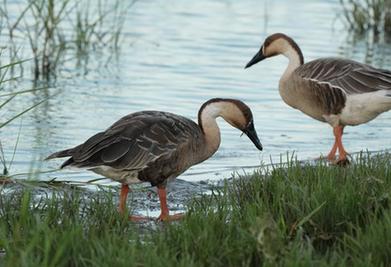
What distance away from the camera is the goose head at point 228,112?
7.29 meters

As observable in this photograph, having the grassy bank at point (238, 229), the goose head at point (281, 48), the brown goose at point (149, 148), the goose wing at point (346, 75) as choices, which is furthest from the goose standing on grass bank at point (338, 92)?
the grassy bank at point (238, 229)

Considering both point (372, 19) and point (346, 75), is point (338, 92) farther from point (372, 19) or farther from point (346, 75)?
point (372, 19)

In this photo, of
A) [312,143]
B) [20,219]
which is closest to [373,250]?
[20,219]

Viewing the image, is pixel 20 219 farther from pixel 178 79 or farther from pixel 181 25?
pixel 181 25

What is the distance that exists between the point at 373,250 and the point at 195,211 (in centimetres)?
A: 108

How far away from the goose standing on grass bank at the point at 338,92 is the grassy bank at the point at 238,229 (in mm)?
2626

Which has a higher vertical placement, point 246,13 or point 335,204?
point 246,13

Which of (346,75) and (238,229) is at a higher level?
(346,75)

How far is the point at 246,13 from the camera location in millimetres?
19547

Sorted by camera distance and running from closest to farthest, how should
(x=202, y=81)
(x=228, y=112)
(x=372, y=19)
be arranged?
1. (x=228, y=112)
2. (x=202, y=81)
3. (x=372, y=19)

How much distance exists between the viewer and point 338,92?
919 centimetres

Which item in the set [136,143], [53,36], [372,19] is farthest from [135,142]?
[372,19]


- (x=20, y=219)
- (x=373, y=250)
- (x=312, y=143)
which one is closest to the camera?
(x=373, y=250)

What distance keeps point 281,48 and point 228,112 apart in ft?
10.0
